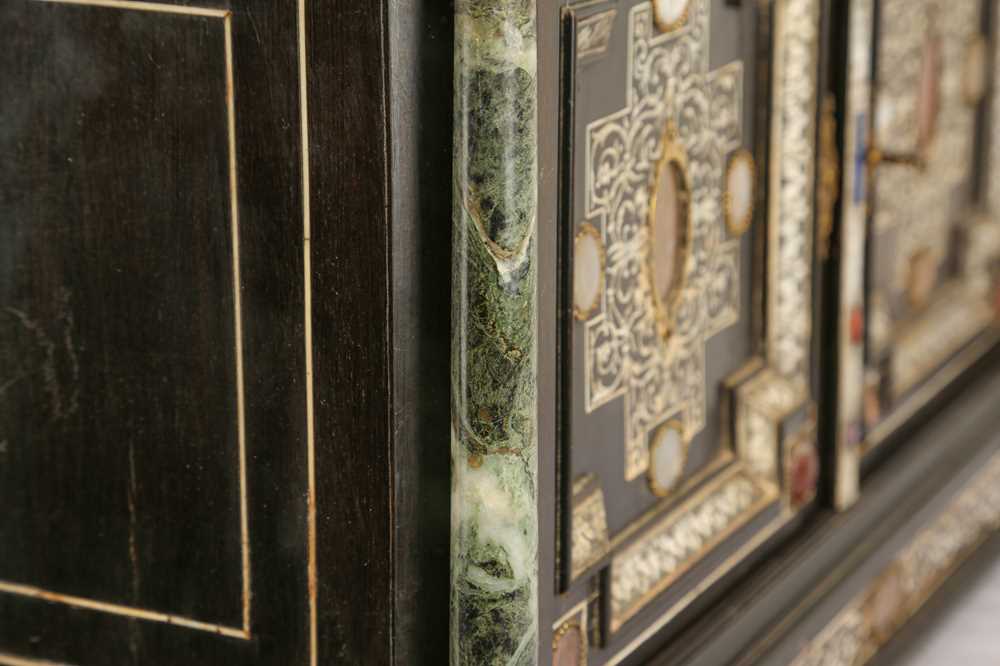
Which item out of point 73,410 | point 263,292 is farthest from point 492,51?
point 73,410

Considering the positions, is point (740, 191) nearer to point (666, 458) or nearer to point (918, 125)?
point (666, 458)

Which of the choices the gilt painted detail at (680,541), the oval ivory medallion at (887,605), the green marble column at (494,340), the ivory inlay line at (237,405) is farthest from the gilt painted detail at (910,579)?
the ivory inlay line at (237,405)

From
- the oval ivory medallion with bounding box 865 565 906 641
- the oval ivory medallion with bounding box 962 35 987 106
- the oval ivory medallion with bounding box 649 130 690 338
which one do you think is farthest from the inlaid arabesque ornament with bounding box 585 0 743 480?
the oval ivory medallion with bounding box 962 35 987 106

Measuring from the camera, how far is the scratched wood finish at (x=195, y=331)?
4.75ft

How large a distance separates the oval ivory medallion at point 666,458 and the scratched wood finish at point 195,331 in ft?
1.47

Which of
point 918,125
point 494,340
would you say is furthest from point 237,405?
point 918,125

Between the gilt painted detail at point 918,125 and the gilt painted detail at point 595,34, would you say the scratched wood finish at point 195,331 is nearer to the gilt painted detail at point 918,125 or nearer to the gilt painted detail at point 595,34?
A: the gilt painted detail at point 595,34

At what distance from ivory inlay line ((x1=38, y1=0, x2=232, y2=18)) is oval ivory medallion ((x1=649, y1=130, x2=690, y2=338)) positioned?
52 centimetres

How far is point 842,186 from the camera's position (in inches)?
84.5

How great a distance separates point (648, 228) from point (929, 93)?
2.94ft

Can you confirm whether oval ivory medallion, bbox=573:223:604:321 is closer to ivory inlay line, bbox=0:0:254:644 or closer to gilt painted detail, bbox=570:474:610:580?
gilt painted detail, bbox=570:474:610:580

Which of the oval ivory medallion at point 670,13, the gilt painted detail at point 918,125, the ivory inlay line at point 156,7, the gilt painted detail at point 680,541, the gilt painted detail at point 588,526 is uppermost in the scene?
the ivory inlay line at point 156,7

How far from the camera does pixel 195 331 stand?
1544 millimetres

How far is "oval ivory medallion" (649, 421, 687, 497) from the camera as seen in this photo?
186 centimetres
